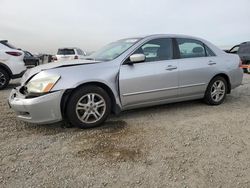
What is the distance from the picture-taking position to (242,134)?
152 inches

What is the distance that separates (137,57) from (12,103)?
82.0 inches

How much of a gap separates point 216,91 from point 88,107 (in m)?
2.88

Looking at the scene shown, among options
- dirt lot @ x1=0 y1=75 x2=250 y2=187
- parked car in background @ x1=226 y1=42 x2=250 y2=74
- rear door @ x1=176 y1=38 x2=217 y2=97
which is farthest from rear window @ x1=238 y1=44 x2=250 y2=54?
dirt lot @ x1=0 y1=75 x2=250 y2=187

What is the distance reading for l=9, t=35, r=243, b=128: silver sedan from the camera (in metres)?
3.88

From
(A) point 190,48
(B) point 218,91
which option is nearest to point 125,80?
(A) point 190,48

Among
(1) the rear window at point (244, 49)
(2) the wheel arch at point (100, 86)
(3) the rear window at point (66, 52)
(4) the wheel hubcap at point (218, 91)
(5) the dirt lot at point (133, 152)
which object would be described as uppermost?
(3) the rear window at point (66, 52)

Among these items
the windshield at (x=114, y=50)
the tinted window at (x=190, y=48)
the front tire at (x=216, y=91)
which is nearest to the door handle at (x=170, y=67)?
the tinted window at (x=190, y=48)

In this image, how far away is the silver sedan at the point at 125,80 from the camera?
153 inches

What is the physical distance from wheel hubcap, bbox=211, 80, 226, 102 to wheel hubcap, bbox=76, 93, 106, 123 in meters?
2.55

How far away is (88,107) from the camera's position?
4055 millimetres

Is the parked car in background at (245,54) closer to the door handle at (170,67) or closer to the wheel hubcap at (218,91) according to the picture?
the wheel hubcap at (218,91)

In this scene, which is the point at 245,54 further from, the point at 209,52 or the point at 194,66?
the point at 194,66

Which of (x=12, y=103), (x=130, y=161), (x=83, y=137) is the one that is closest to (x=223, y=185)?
(x=130, y=161)

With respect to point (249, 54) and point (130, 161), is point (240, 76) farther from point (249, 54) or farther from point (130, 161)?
point (249, 54)
